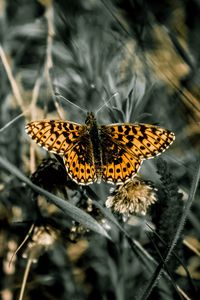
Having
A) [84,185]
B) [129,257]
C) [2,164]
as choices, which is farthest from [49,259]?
[2,164]

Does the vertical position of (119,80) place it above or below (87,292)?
above

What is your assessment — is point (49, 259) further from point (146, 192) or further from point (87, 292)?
point (146, 192)

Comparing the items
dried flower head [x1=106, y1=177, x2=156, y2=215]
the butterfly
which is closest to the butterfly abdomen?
the butterfly

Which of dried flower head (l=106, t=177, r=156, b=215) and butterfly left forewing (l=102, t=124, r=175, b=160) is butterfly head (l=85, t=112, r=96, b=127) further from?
dried flower head (l=106, t=177, r=156, b=215)

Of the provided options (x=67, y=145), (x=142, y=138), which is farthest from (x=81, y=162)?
(x=142, y=138)

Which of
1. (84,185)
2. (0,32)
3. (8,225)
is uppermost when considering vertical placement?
(84,185)

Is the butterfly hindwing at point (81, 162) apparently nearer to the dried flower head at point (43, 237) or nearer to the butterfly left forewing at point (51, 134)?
the butterfly left forewing at point (51, 134)

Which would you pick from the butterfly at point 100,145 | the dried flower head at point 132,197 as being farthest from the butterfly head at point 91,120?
the dried flower head at point 132,197
